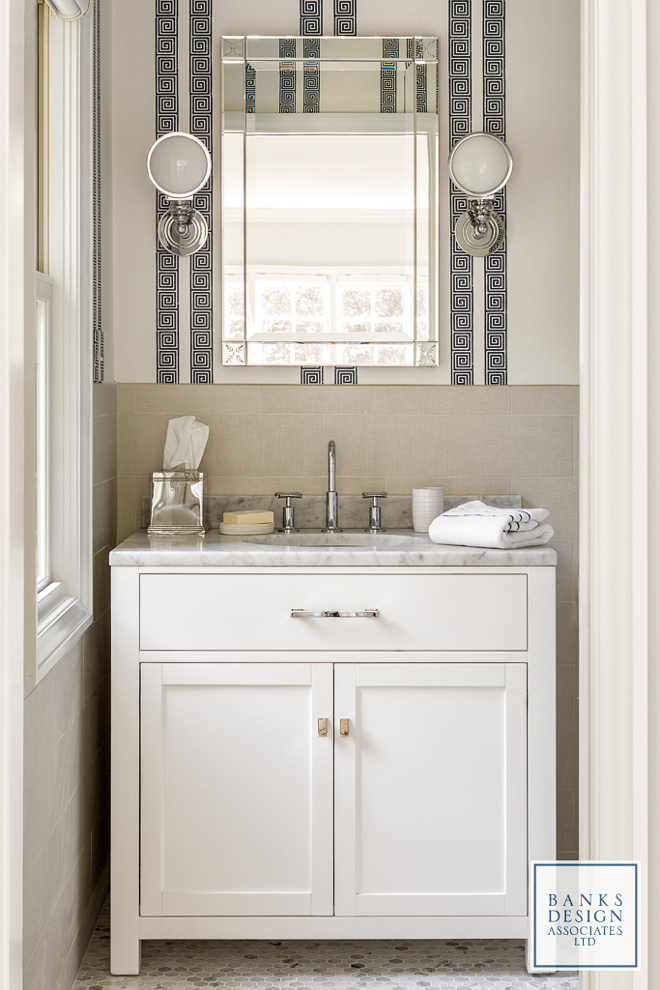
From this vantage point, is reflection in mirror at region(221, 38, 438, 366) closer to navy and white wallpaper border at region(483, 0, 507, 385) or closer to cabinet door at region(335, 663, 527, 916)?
navy and white wallpaper border at region(483, 0, 507, 385)

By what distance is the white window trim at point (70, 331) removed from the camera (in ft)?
6.26

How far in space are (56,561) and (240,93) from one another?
135 centimetres

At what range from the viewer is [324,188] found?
238cm

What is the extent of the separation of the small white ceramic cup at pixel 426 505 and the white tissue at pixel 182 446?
0.59 meters

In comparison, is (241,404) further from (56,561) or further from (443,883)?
(443,883)

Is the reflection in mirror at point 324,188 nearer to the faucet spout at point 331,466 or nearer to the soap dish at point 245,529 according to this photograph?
the faucet spout at point 331,466

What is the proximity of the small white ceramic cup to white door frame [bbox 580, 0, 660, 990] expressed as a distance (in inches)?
53.4

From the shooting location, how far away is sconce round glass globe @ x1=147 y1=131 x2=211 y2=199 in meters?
2.28

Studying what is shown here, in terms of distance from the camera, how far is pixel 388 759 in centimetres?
193

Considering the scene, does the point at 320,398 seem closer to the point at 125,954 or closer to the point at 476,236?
the point at 476,236

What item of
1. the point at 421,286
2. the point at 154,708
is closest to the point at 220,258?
the point at 421,286

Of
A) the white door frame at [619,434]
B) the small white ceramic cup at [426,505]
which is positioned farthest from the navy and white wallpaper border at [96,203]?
the white door frame at [619,434]

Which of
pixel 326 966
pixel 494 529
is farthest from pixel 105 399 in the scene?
pixel 326 966

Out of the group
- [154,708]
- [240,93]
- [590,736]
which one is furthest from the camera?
[240,93]
